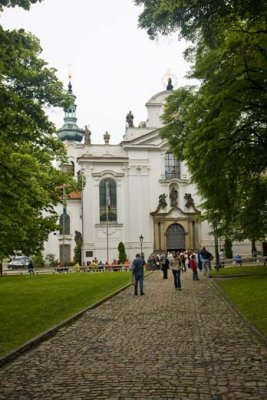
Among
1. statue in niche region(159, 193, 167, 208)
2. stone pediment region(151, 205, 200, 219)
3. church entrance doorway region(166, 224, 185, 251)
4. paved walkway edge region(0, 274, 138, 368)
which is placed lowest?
paved walkway edge region(0, 274, 138, 368)

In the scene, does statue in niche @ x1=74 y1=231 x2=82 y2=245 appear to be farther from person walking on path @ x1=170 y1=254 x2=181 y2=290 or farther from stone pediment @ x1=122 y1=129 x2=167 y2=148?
person walking on path @ x1=170 y1=254 x2=181 y2=290

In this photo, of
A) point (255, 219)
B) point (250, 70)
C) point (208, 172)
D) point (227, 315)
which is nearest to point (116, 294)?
point (208, 172)

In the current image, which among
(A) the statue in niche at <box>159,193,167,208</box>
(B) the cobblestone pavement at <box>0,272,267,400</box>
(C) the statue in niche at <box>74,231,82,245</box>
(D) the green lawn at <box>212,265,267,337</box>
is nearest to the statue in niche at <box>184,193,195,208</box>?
(A) the statue in niche at <box>159,193,167,208</box>

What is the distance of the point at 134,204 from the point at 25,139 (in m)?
45.9

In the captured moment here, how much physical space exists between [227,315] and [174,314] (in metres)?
1.39

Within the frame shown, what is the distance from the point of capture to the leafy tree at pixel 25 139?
33.1ft

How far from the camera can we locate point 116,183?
2371 inches

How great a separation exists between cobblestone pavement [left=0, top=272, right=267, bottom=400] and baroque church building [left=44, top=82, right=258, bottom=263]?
4527cm

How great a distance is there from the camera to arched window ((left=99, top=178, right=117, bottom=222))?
5915 centimetres

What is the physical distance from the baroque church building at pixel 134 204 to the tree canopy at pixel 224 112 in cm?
3200

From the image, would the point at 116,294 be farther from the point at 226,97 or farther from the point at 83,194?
the point at 83,194

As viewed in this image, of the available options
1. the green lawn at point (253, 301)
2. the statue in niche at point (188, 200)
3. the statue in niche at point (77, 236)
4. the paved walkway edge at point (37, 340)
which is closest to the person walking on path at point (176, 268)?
the green lawn at point (253, 301)

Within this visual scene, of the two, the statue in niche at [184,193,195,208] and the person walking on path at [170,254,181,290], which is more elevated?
the statue in niche at [184,193,195,208]

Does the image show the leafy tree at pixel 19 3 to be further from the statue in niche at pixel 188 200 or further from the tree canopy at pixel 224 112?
the statue in niche at pixel 188 200
